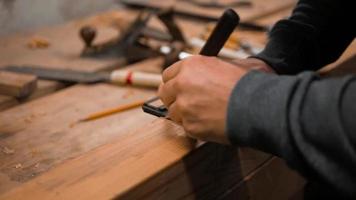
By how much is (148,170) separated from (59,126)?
33cm

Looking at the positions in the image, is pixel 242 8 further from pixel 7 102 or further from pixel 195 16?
pixel 7 102

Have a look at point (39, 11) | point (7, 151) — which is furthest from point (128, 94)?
point (39, 11)

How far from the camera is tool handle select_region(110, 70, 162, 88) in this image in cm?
103

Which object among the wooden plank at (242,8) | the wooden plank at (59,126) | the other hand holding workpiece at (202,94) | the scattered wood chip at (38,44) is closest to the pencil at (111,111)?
the wooden plank at (59,126)

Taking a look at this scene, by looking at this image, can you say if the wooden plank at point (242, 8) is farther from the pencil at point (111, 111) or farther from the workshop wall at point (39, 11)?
the pencil at point (111, 111)

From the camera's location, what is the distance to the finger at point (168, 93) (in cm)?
68

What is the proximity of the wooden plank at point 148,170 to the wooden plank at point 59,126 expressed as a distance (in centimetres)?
12

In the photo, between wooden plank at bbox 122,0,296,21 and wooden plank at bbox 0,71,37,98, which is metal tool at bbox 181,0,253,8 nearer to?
wooden plank at bbox 122,0,296,21

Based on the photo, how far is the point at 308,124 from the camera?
539 mm

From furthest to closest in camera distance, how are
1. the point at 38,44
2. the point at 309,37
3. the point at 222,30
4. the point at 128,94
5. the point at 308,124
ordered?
the point at 38,44, the point at 128,94, the point at 309,37, the point at 222,30, the point at 308,124

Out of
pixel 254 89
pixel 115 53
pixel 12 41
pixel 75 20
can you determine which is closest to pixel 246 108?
pixel 254 89

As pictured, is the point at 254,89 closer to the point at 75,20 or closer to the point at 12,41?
the point at 12,41

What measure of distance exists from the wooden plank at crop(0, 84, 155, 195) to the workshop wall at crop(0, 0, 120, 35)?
1.80 ft

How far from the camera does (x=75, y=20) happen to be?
1.61 meters
